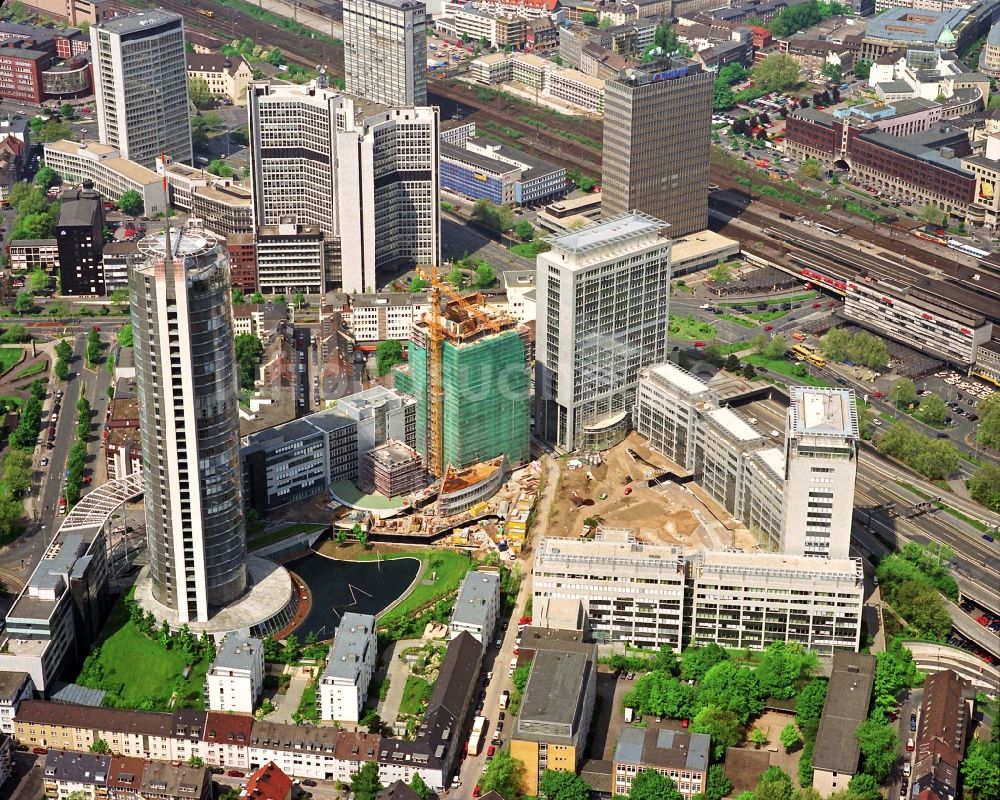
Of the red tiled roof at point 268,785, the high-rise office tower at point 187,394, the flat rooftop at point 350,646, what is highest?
the high-rise office tower at point 187,394

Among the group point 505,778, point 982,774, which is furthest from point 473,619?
point 982,774

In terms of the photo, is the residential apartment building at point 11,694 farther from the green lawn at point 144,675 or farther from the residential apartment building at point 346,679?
the residential apartment building at point 346,679

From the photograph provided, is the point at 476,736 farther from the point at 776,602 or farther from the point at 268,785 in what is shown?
the point at 776,602

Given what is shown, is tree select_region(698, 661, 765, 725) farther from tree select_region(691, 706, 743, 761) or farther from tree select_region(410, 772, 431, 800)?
tree select_region(410, 772, 431, 800)

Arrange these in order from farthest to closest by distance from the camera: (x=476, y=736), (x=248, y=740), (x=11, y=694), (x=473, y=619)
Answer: (x=473, y=619) < (x=11, y=694) < (x=476, y=736) < (x=248, y=740)

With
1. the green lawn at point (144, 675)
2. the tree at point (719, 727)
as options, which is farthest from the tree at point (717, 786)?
the green lawn at point (144, 675)
